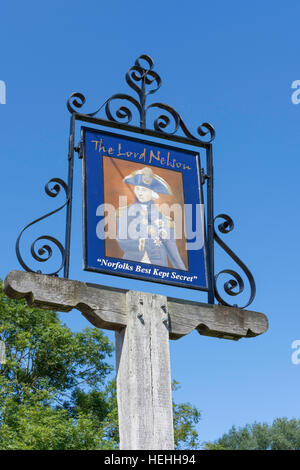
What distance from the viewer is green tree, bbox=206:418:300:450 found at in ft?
103

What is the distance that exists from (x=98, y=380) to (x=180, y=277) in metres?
13.6

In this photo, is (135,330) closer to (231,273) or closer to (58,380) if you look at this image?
(231,273)

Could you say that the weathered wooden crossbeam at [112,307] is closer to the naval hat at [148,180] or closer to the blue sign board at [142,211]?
the blue sign board at [142,211]

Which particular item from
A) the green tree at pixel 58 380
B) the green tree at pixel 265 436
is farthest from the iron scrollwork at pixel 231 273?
the green tree at pixel 265 436

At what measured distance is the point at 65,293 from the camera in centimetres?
510

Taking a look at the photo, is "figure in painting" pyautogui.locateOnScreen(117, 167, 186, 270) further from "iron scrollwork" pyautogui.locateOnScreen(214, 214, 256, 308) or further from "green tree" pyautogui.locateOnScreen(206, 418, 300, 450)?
"green tree" pyautogui.locateOnScreen(206, 418, 300, 450)

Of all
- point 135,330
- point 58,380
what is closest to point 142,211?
point 135,330

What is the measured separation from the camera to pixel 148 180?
5.84 metres

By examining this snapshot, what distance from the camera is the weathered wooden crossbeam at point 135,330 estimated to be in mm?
4926

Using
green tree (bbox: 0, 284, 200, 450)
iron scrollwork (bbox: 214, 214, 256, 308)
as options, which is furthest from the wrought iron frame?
green tree (bbox: 0, 284, 200, 450)

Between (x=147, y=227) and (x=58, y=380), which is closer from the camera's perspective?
(x=147, y=227)

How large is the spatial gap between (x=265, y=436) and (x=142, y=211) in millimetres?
28188

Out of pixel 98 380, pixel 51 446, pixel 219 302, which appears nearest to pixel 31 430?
pixel 51 446

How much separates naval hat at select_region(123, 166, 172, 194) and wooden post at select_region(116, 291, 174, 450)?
935 mm
